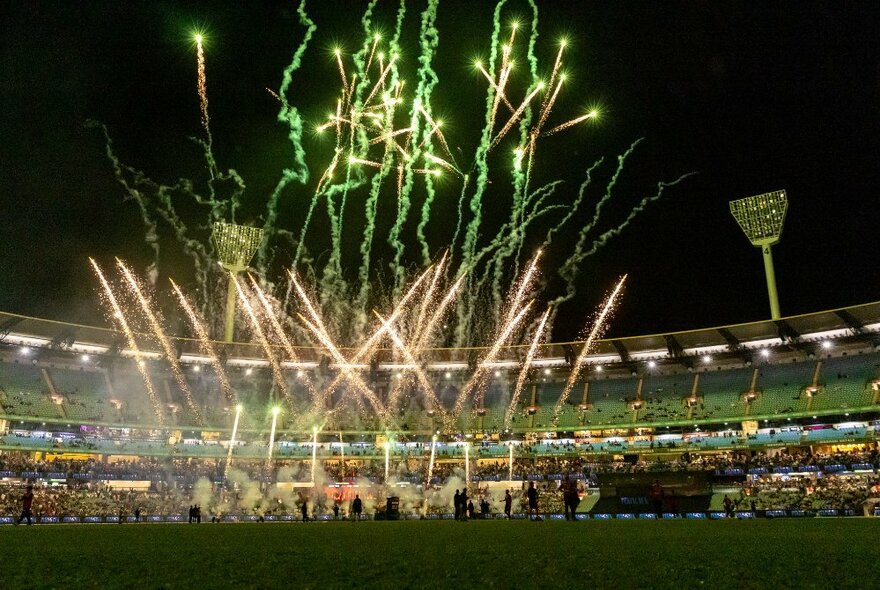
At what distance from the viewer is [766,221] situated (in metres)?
59.3

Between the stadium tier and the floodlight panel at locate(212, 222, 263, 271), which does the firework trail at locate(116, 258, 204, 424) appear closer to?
the stadium tier

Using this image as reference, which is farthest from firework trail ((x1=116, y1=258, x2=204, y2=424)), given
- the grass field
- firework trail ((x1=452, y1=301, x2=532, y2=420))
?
the grass field

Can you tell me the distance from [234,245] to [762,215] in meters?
50.3

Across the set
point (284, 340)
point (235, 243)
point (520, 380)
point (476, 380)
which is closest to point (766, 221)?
point (520, 380)

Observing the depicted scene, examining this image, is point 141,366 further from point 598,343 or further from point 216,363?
point 598,343

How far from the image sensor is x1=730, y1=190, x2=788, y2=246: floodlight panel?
192ft

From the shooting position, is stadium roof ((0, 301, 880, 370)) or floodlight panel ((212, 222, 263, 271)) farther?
floodlight panel ((212, 222, 263, 271))

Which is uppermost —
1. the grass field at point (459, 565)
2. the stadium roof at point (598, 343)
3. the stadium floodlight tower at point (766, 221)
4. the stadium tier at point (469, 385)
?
the stadium floodlight tower at point (766, 221)

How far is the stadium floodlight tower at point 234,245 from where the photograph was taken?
63531 mm

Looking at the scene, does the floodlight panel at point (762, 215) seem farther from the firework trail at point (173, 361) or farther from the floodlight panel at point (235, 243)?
the firework trail at point (173, 361)

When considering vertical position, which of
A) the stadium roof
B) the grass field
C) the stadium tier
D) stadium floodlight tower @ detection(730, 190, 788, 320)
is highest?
stadium floodlight tower @ detection(730, 190, 788, 320)

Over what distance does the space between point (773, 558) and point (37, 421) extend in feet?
185

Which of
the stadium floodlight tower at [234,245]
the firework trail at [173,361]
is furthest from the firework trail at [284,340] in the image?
the firework trail at [173,361]

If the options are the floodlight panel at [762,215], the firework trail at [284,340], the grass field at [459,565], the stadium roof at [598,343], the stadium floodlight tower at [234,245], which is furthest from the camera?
the stadium floodlight tower at [234,245]
